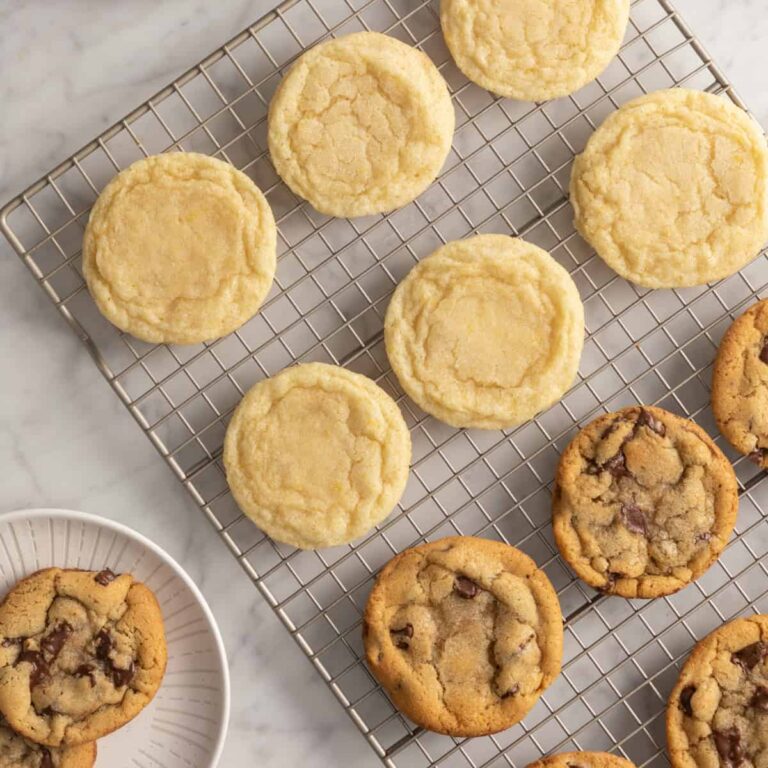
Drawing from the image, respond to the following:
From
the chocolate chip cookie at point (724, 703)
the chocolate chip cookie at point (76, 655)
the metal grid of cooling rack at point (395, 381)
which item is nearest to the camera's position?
the chocolate chip cookie at point (76, 655)

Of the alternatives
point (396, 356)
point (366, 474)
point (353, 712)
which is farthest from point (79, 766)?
point (396, 356)

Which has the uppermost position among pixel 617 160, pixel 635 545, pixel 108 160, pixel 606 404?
pixel 108 160

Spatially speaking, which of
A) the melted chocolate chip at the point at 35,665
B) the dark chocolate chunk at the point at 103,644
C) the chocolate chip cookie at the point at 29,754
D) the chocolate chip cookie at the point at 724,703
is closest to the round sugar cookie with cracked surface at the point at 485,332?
the chocolate chip cookie at the point at 724,703

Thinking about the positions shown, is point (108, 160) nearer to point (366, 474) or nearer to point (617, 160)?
point (366, 474)

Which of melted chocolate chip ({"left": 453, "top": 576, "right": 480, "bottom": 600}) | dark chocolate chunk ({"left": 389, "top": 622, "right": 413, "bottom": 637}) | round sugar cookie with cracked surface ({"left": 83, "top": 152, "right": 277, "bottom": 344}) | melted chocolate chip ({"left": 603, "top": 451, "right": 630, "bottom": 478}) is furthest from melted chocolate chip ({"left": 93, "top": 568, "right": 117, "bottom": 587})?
melted chocolate chip ({"left": 603, "top": 451, "right": 630, "bottom": 478})

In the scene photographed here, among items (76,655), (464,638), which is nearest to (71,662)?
(76,655)

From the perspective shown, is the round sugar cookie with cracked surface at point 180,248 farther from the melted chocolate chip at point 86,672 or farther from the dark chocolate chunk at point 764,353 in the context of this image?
the dark chocolate chunk at point 764,353
